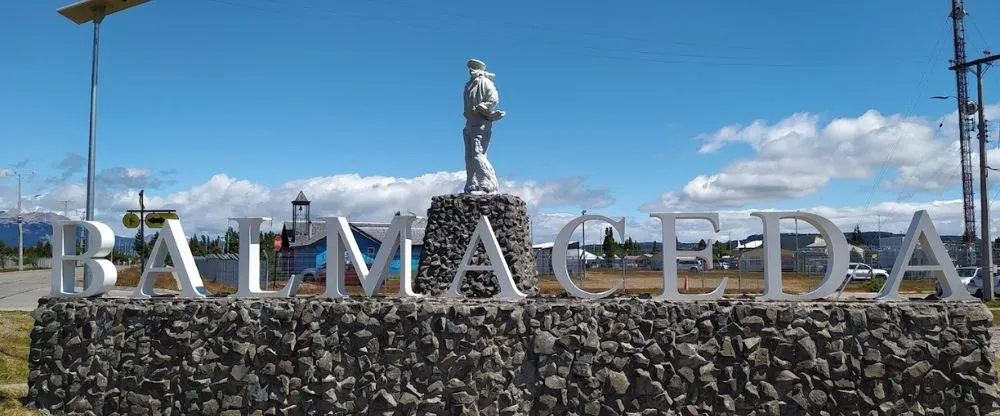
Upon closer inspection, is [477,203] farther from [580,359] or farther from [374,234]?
[374,234]

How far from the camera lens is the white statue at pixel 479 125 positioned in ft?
46.8

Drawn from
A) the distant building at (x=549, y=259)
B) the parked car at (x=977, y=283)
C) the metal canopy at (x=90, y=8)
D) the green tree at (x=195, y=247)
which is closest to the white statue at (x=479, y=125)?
the metal canopy at (x=90, y=8)

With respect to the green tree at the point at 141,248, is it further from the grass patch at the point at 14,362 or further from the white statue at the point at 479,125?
the white statue at the point at 479,125

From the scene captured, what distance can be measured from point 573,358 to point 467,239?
17.0 feet

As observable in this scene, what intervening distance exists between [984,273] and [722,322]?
21.1 metres

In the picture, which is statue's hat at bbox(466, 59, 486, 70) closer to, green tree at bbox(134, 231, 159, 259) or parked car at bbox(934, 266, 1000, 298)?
green tree at bbox(134, 231, 159, 259)

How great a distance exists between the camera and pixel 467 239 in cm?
1390

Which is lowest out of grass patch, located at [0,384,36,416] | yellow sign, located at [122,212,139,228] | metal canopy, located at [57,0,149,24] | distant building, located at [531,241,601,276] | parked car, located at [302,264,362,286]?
grass patch, located at [0,384,36,416]

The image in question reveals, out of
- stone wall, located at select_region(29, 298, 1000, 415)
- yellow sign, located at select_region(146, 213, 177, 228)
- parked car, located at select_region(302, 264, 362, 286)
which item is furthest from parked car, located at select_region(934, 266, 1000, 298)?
yellow sign, located at select_region(146, 213, 177, 228)

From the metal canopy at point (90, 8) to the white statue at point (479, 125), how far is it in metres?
5.84

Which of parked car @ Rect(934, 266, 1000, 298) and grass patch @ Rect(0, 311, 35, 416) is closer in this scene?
grass patch @ Rect(0, 311, 35, 416)

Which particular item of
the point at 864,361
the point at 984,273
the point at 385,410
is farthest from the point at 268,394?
the point at 984,273

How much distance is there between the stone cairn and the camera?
13672 mm

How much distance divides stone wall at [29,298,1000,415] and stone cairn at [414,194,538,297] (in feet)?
13.4
